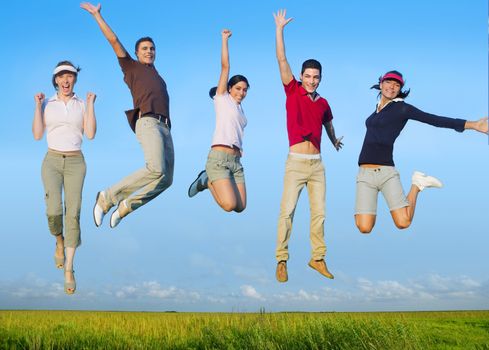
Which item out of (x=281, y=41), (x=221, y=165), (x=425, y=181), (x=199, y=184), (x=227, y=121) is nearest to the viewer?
(x=281, y=41)

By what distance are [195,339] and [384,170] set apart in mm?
6175

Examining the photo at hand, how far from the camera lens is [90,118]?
12266 millimetres

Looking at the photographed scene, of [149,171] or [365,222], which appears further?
[365,222]

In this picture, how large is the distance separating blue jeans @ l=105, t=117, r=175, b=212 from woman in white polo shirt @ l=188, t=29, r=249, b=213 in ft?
3.32

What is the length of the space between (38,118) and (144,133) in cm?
244

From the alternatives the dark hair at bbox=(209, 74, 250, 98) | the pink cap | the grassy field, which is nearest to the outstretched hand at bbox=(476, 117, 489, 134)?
the pink cap

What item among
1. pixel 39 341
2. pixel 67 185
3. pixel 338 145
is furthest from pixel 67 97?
pixel 338 145

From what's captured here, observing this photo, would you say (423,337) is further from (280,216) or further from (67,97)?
(67,97)

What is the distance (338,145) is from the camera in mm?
13219

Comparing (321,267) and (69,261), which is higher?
(69,261)

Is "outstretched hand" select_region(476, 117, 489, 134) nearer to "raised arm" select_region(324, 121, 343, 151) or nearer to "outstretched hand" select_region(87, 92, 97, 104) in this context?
"raised arm" select_region(324, 121, 343, 151)

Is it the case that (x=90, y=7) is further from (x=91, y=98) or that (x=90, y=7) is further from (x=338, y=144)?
(x=338, y=144)

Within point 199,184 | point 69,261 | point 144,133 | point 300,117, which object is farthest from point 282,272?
point 69,261

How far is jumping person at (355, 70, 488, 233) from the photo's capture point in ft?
42.1
